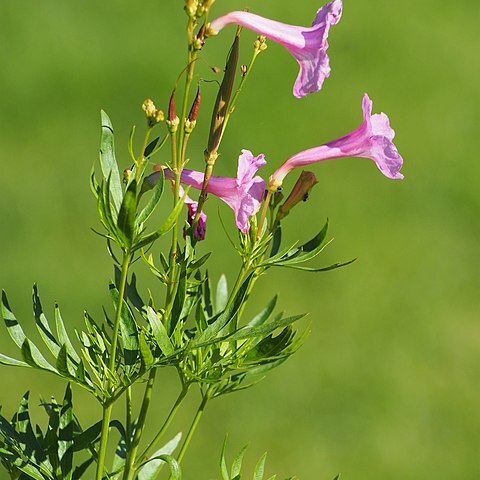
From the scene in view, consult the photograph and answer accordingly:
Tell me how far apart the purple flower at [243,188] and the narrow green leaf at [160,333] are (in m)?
0.13

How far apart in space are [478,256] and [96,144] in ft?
4.37

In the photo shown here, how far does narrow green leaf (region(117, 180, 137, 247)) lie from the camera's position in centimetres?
96

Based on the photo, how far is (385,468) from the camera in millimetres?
3029

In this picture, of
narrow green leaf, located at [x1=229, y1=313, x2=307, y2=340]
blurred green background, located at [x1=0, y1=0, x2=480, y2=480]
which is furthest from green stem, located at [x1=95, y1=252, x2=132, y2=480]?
blurred green background, located at [x1=0, y1=0, x2=480, y2=480]

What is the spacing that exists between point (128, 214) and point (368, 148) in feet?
0.92

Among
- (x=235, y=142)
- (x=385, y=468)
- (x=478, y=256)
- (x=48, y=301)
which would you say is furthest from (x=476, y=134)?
(x=48, y=301)

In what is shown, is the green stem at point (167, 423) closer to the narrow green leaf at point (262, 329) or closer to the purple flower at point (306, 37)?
the narrow green leaf at point (262, 329)

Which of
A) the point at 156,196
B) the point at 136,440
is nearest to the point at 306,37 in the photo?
the point at 156,196

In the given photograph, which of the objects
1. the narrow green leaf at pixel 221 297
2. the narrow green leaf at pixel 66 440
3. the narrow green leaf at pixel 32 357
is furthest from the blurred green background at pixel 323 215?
the narrow green leaf at pixel 32 357

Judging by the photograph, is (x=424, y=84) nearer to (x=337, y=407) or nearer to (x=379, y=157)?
(x=337, y=407)

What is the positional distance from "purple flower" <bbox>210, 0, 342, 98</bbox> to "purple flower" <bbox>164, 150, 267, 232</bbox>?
0.08 meters

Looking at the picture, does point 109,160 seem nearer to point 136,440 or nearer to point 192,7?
point 192,7

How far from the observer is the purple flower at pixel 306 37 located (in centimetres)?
104

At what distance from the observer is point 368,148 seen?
1117 mm
